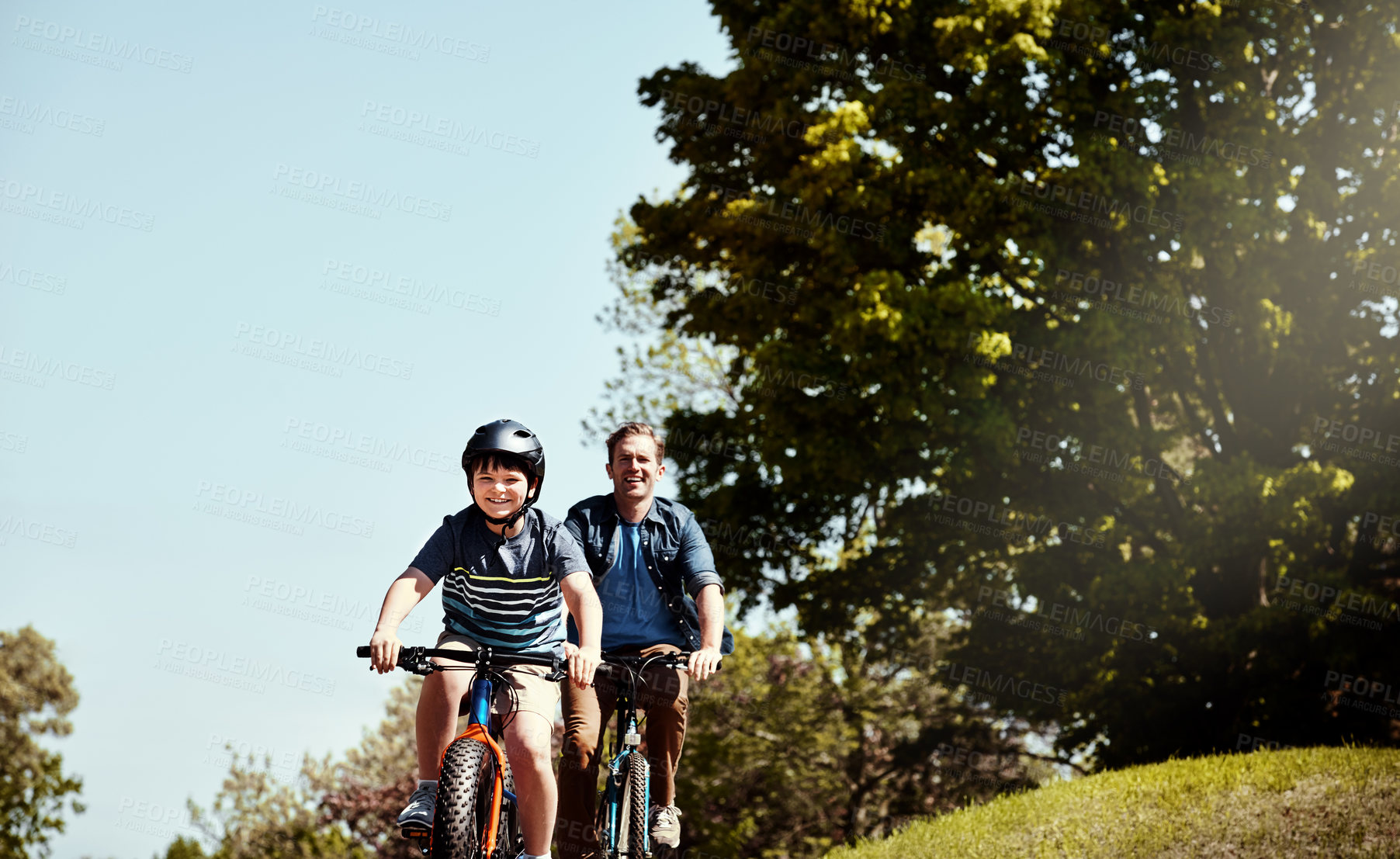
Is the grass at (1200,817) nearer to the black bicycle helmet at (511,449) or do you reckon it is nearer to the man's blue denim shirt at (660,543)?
the man's blue denim shirt at (660,543)

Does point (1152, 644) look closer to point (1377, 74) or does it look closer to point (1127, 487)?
point (1127, 487)

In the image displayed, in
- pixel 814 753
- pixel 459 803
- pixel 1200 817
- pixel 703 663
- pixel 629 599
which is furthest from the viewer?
pixel 814 753

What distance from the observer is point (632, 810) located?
5.25 meters

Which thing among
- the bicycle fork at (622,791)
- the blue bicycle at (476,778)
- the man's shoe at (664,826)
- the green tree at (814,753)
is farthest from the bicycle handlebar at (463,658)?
the green tree at (814,753)

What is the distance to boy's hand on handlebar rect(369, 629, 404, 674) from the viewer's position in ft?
13.8

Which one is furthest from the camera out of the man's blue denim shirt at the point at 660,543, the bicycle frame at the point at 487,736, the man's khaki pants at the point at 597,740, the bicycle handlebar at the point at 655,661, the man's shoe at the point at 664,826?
A: the man's blue denim shirt at the point at 660,543

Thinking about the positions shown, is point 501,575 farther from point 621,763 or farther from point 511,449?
point 621,763

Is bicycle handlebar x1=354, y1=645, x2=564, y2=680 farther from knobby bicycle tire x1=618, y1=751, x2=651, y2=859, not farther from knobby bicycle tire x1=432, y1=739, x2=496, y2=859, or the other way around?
knobby bicycle tire x1=618, y1=751, x2=651, y2=859

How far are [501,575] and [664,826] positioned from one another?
1.70 m

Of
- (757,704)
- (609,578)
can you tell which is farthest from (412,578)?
(757,704)

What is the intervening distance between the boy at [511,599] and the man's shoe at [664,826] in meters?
0.99

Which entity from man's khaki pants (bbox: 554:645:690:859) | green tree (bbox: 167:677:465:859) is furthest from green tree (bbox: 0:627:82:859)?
man's khaki pants (bbox: 554:645:690:859)

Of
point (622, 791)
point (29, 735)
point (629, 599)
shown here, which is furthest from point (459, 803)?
point (29, 735)

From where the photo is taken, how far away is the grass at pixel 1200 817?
7.18 m
